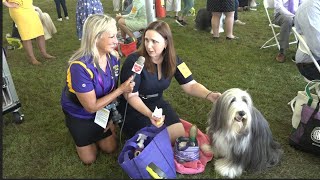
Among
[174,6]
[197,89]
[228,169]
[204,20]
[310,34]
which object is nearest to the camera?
[228,169]

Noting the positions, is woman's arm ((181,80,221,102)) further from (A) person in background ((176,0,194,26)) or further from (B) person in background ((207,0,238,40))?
(A) person in background ((176,0,194,26))

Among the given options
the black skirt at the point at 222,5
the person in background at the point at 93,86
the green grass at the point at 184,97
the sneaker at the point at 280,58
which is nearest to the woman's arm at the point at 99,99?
the person in background at the point at 93,86

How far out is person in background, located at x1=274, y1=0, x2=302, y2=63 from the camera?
4.59 meters

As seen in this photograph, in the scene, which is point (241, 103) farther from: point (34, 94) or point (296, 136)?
point (34, 94)

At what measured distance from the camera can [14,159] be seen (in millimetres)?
2803

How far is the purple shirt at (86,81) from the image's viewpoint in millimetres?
2346

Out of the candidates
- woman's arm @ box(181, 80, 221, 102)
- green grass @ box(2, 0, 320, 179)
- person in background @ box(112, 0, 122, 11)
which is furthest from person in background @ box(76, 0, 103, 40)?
person in background @ box(112, 0, 122, 11)

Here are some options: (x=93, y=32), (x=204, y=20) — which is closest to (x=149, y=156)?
(x=93, y=32)

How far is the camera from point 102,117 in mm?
2598

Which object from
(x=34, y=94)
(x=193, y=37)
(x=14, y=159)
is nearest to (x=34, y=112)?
(x=34, y=94)

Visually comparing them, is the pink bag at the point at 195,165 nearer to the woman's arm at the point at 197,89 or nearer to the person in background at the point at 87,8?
the woman's arm at the point at 197,89

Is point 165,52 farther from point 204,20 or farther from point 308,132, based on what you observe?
point 204,20

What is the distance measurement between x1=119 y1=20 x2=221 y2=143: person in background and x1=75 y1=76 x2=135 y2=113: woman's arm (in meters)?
0.17

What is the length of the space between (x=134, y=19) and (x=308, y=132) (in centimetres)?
323
